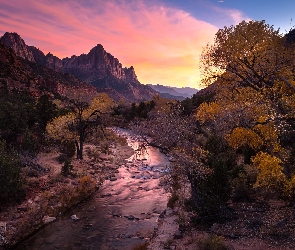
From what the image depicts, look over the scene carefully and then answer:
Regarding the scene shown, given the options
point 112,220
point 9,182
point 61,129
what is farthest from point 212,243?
point 61,129

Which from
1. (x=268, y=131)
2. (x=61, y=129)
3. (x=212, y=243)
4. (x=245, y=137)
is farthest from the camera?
(x=61, y=129)

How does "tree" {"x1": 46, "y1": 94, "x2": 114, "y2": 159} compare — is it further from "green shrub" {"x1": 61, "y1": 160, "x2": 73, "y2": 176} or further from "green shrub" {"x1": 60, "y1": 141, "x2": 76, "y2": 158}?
"green shrub" {"x1": 61, "y1": 160, "x2": 73, "y2": 176}

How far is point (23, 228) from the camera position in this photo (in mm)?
16656

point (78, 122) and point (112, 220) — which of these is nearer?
point (112, 220)

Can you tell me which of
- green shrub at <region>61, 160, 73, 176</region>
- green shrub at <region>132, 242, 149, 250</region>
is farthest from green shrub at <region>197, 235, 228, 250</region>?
green shrub at <region>61, 160, 73, 176</region>

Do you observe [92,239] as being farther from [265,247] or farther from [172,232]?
[265,247]

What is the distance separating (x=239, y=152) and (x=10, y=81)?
8113 cm

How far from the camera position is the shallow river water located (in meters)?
16.2

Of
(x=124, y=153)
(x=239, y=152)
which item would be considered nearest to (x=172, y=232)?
(x=239, y=152)

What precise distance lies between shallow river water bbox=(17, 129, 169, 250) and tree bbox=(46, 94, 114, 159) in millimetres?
8552

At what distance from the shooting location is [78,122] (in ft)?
114

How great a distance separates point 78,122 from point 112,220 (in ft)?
59.6

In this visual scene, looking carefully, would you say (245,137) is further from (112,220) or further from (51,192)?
(51,192)


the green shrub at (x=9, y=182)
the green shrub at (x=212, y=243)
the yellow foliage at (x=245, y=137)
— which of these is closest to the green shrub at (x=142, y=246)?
the green shrub at (x=212, y=243)
